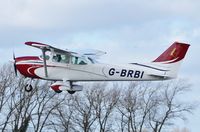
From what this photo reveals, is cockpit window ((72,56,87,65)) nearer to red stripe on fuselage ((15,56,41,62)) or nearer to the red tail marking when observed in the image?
red stripe on fuselage ((15,56,41,62))

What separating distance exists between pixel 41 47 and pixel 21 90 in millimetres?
43697

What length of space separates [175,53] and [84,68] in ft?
19.0

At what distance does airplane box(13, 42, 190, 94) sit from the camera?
2242 inches

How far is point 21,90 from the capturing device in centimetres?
9944

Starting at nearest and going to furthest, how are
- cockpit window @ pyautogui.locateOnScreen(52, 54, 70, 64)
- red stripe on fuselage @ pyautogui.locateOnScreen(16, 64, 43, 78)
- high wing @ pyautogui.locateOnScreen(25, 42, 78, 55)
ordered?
high wing @ pyautogui.locateOnScreen(25, 42, 78, 55), cockpit window @ pyautogui.locateOnScreen(52, 54, 70, 64), red stripe on fuselage @ pyautogui.locateOnScreen(16, 64, 43, 78)

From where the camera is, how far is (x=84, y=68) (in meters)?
57.2

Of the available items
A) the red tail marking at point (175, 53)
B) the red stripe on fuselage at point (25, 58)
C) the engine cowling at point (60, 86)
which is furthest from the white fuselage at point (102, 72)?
the red tail marking at point (175, 53)

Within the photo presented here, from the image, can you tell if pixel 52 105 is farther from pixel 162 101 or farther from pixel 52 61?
pixel 52 61

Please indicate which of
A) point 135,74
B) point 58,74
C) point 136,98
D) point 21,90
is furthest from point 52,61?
point 136,98

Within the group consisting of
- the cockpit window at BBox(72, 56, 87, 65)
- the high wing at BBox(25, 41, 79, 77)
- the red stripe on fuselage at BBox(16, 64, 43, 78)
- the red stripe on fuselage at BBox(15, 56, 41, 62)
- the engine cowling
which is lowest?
the engine cowling

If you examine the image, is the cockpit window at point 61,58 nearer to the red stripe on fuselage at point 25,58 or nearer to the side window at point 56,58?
the side window at point 56,58

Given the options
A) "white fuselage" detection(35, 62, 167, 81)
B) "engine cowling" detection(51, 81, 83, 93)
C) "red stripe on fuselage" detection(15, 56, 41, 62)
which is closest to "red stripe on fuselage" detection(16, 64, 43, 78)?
"red stripe on fuselage" detection(15, 56, 41, 62)

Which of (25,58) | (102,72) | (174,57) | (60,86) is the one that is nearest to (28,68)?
(25,58)

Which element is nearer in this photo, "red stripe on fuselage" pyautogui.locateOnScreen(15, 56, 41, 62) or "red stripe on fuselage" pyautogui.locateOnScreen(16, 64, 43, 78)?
"red stripe on fuselage" pyautogui.locateOnScreen(16, 64, 43, 78)
